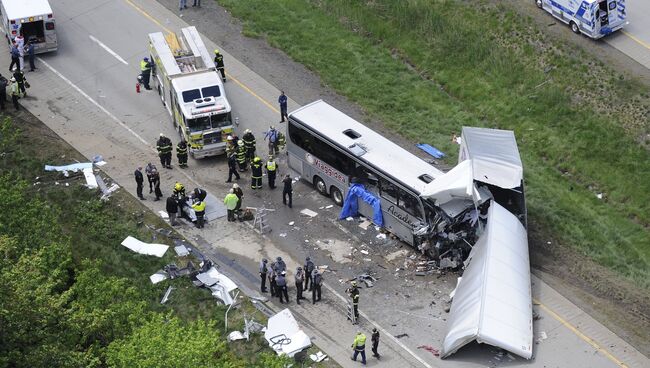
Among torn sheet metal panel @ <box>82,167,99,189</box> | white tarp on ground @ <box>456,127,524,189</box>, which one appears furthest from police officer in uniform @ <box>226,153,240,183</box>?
white tarp on ground @ <box>456,127,524,189</box>

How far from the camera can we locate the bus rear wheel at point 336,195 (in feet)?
133

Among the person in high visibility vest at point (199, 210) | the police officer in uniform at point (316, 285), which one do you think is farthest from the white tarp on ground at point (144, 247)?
the police officer in uniform at point (316, 285)

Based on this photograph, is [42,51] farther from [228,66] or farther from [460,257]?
[460,257]

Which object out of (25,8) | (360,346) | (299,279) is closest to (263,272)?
(299,279)

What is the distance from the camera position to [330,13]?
167 feet

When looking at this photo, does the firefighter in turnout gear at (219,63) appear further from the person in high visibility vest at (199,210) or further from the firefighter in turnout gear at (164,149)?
the person in high visibility vest at (199,210)

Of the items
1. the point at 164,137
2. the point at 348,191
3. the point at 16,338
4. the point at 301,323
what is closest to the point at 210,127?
the point at 164,137

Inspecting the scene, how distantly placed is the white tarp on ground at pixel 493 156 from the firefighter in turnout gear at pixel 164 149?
33.4ft

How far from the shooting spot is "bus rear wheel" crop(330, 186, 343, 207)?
40.7 meters

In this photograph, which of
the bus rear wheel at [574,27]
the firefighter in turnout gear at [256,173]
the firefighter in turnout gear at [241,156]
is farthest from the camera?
the bus rear wheel at [574,27]

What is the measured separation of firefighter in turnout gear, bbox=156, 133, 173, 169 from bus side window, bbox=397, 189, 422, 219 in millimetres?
9004

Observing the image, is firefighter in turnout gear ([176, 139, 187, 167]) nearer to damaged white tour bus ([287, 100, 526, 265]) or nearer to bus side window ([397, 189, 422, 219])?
damaged white tour bus ([287, 100, 526, 265])

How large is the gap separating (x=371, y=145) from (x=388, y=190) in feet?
6.04

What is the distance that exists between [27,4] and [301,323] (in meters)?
20.6
